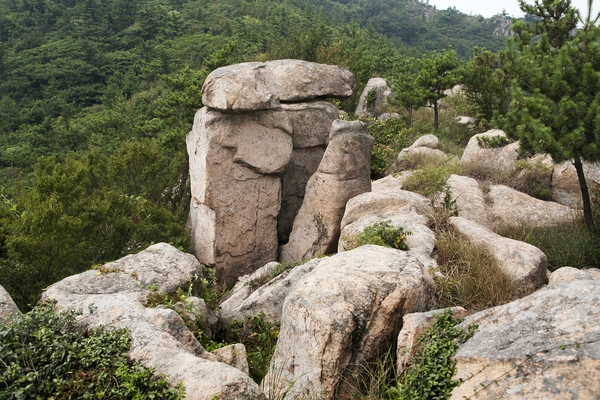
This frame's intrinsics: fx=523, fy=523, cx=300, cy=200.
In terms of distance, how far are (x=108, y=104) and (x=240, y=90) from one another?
26.0m

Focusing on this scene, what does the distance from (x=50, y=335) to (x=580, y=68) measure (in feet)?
28.5

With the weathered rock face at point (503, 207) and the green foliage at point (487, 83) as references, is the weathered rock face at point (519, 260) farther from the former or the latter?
the green foliage at point (487, 83)

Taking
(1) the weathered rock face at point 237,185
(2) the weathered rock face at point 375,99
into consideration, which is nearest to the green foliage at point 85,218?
(1) the weathered rock face at point 237,185

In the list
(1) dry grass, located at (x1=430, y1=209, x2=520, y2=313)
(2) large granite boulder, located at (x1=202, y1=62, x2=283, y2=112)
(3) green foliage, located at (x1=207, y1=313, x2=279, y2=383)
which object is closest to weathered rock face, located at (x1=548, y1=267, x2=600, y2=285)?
(1) dry grass, located at (x1=430, y1=209, x2=520, y2=313)

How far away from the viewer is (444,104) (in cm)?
2250

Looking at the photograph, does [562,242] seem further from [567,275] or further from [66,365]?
[66,365]

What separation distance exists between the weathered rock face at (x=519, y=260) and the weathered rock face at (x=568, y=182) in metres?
4.51

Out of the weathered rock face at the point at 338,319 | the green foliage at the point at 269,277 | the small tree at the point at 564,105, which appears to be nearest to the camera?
the weathered rock face at the point at 338,319

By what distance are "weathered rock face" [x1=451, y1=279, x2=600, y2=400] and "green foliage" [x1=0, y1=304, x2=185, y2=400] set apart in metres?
2.26

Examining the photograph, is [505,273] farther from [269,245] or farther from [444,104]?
[444,104]

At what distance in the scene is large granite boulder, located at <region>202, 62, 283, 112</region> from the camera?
10.9m

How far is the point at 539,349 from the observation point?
12.2 ft

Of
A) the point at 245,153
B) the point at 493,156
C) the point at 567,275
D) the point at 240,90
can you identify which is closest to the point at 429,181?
the point at 493,156

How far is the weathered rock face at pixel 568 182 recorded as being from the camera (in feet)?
35.9
